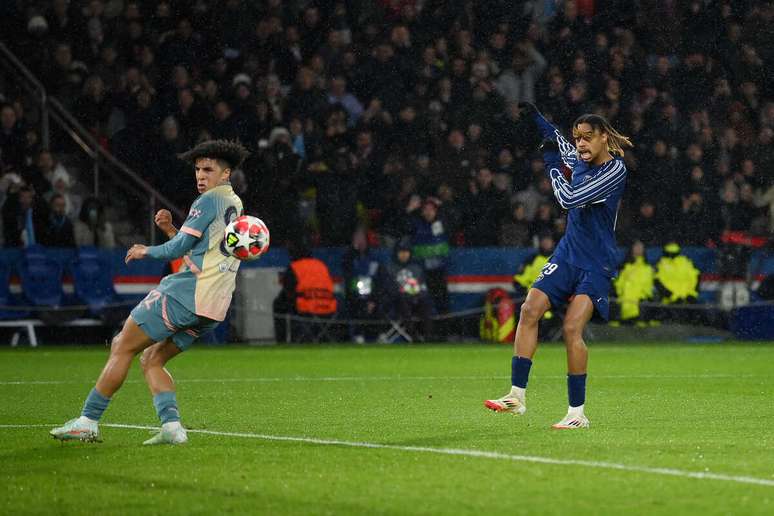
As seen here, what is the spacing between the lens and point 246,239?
27.9 feet

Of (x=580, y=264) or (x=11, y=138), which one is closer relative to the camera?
(x=580, y=264)

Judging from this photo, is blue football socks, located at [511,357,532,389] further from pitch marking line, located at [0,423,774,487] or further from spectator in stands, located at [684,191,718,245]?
spectator in stands, located at [684,191,718,245]

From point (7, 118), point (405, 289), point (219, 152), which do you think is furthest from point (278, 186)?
point (219, 152)

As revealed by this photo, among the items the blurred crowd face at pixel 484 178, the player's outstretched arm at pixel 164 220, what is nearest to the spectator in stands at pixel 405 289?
the blurred crowd face at pixel 484 178

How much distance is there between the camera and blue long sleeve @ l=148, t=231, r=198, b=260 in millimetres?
8461

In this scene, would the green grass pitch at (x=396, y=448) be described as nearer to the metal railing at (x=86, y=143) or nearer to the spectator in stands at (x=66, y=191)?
the spectator in stands at (x=66, y=191)

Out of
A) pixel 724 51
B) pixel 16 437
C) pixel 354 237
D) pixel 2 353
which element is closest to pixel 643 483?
pixel 16 437

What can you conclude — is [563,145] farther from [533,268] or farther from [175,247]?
[533,268]

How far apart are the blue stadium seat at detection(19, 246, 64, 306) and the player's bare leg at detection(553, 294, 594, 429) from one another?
42.5 feet

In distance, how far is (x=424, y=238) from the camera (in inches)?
888

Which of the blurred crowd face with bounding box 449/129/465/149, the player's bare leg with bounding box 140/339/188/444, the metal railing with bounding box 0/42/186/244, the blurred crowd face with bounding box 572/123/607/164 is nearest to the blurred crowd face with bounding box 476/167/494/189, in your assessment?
the blurred crowd face with bounding box 449/129/465/149

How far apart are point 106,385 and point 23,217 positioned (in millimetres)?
12972

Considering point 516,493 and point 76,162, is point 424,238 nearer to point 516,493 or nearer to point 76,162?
point 76,162

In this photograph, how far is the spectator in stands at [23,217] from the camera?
20.9m
